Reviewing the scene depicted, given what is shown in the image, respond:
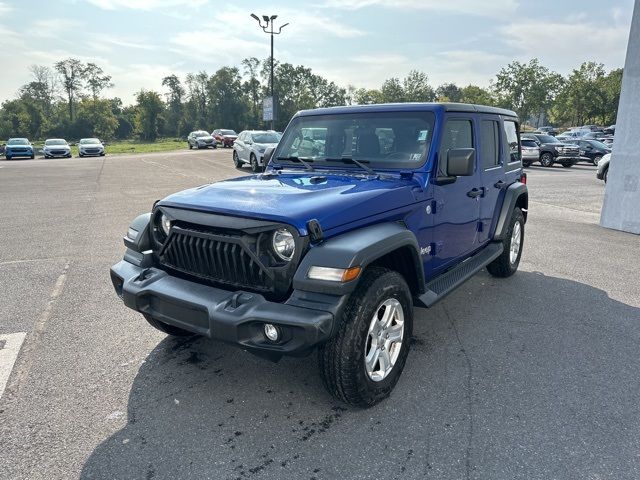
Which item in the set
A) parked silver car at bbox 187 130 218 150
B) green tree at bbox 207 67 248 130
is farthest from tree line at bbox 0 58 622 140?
parked silver car at bbox 187 130 218 150

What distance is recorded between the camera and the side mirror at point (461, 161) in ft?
10.8

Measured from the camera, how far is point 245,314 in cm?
246

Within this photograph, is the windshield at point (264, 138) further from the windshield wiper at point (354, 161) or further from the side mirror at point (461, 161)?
the side mirror at point (461, 161)

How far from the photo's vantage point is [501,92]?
5391cm

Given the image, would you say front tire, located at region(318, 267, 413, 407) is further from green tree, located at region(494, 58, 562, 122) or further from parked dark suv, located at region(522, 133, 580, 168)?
green tree, located at region(494, 58, 562, 122)

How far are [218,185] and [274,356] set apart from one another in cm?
148

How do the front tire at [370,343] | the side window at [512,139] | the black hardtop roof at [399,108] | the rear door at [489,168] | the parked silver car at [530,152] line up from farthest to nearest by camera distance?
the parked silver car at [530,152]
the side window at [512,139]
the rear door at [489,168]
the black hardtop roof at [399,108]
the front tire at [370,343]

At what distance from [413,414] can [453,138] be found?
7.40 ft

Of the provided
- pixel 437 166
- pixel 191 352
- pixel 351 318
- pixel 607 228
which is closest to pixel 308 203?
pixel 351 318

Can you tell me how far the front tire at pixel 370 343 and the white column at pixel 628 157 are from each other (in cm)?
751

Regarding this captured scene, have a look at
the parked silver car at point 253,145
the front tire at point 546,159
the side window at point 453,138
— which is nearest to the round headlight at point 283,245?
the side window at point 453,138

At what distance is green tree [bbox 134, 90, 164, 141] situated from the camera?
84.3 m

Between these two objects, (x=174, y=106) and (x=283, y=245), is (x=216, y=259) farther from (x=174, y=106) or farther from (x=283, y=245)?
(x=174, y=106)

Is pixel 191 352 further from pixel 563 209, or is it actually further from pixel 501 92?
pixel 501 92
